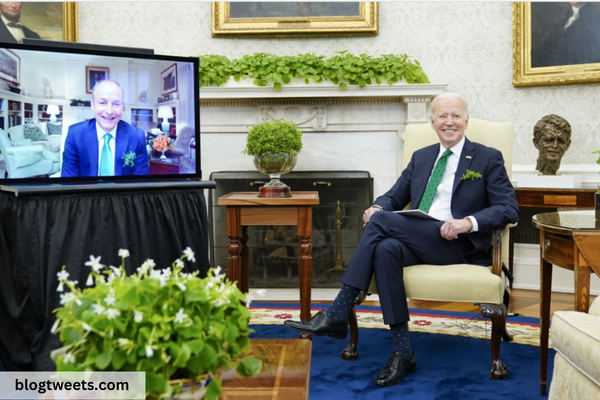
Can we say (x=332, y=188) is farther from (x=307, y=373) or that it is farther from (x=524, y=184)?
(x=307, y=373)

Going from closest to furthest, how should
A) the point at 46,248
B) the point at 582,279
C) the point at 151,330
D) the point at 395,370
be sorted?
the point at 151,330
the point at 582,279
the point at 395,370
the point at 46,248

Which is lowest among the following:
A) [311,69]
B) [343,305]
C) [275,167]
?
[343,305]

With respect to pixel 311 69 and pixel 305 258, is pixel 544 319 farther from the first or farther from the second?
pixel 311 69

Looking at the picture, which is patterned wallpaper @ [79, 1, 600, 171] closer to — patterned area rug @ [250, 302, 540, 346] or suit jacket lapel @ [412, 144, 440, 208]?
patterned area rug @ [250, 302, 540, 346]

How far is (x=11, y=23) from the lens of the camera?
4.43 m

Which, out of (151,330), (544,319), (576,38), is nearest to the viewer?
(151,330)

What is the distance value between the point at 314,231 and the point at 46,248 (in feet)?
7.28

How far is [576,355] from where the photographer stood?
1.76m

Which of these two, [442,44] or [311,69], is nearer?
[311,69]

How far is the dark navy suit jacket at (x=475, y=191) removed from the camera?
273cm

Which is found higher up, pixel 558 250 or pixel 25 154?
pixel 25 154

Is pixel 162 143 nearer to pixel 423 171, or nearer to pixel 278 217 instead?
pixel 278 217

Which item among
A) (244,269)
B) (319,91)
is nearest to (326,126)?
(319,91)

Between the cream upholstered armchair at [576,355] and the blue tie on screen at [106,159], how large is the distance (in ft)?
7.01
